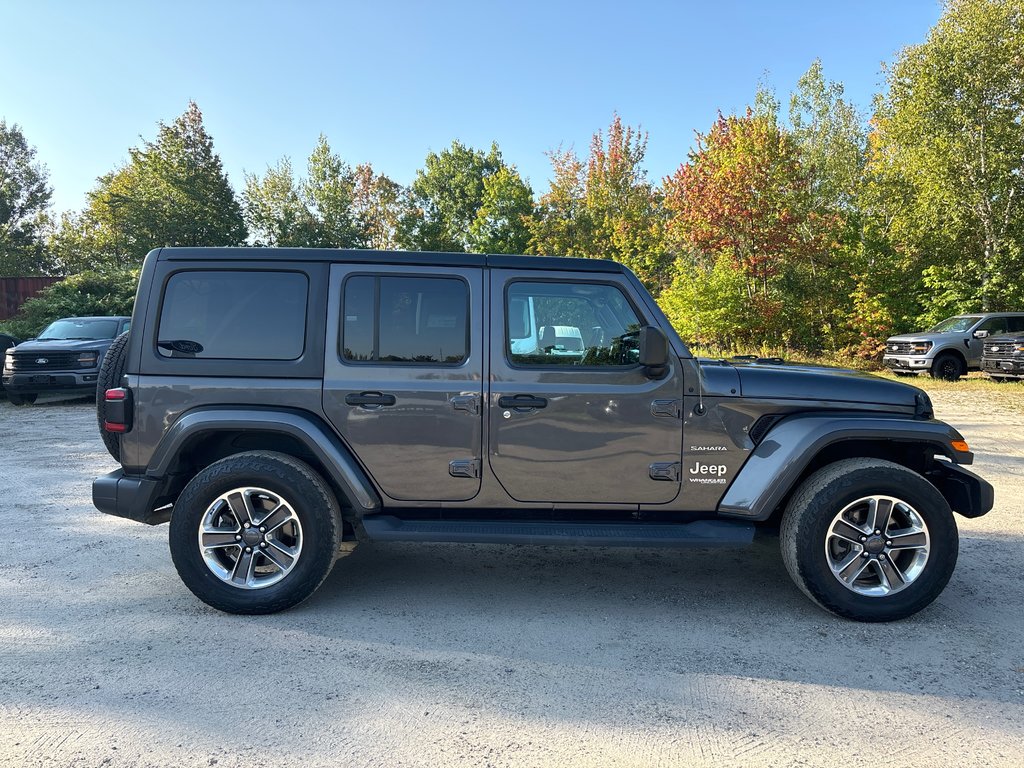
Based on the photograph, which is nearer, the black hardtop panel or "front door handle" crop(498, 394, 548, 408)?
"front door handle" crop(498, 394, 548, 408)

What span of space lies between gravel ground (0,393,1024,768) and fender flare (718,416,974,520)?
0.66 m

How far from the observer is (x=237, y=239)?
125 ft

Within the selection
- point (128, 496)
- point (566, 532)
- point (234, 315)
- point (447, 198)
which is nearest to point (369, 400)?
point (234, 315)

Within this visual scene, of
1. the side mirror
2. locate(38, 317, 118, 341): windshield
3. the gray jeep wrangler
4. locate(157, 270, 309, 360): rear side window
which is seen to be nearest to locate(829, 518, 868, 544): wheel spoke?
the gray jeep wrangler

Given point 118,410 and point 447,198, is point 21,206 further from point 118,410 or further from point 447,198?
point 118,410

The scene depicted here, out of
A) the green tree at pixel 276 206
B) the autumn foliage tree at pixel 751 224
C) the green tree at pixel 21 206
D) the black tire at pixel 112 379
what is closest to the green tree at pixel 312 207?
the green tree at pixel 276 206

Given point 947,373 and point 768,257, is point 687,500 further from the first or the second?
point 768,257

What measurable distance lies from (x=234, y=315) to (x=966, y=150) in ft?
73.3

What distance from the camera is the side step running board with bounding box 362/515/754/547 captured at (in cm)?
349

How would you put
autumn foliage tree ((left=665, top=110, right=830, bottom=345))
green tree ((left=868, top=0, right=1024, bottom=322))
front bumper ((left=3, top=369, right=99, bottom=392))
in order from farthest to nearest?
autumn foliage tree ((left=665, top=110, right=830, bottom=345)), green tree ((left=868, top=0, right=1024, bottom=322)), front bumper ((left=3, top=369, right=99, bottom=392))

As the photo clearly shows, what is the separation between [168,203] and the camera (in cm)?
3575

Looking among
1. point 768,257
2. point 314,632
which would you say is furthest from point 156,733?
point 768,257

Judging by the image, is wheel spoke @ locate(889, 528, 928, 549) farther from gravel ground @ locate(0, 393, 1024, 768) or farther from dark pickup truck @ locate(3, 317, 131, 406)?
dark pickup truck @ locate(3, 317, 131, 406)

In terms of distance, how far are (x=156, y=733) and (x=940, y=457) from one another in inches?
173
